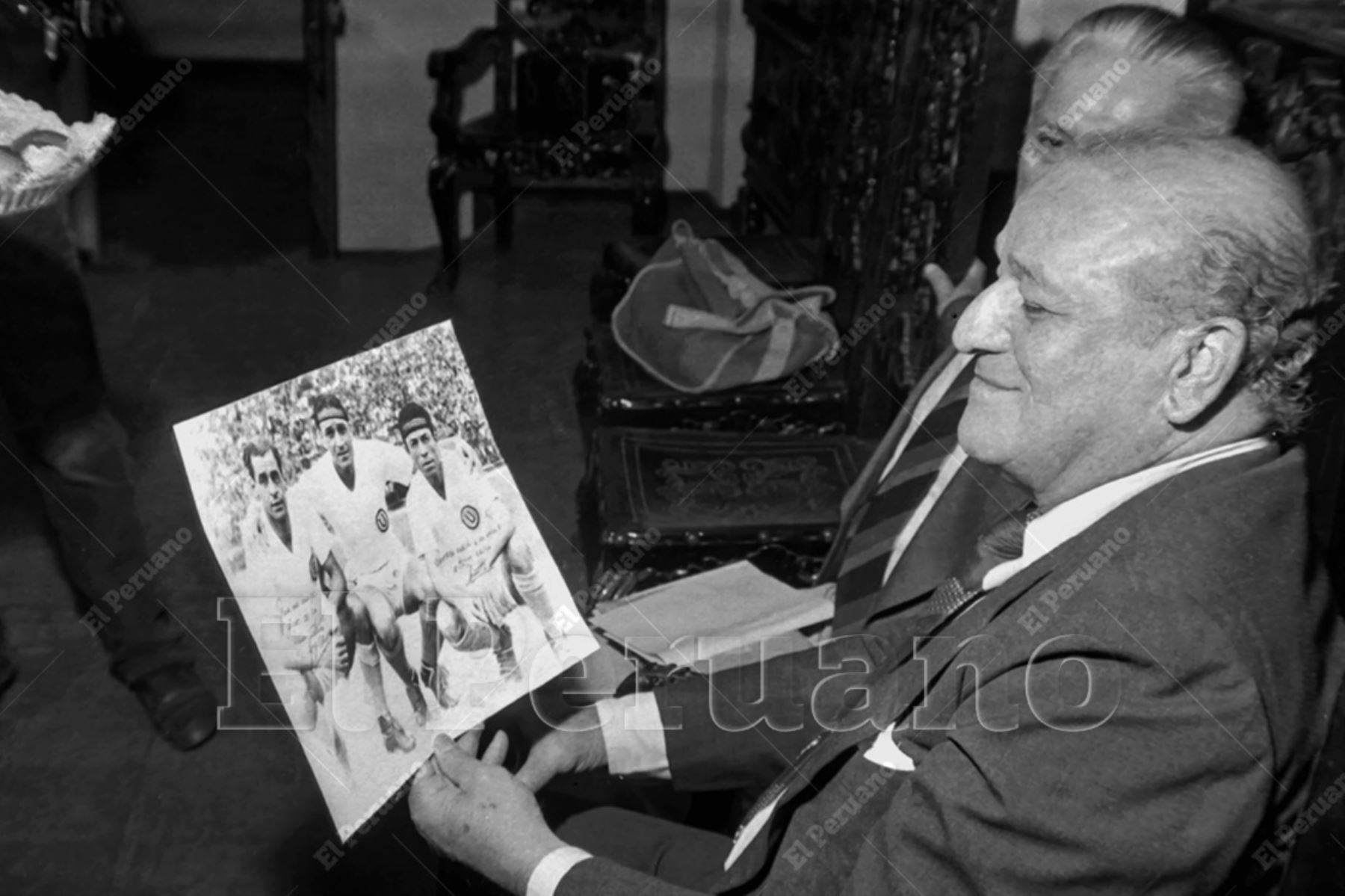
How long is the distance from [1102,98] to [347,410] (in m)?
1.09

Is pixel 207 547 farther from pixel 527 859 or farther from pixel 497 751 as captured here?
pixel 527 859

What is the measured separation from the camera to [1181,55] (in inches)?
65.3

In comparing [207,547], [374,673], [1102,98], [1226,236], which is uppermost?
[1226,236]

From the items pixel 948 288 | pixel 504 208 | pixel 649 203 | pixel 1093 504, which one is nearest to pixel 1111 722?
pixel 1093 504

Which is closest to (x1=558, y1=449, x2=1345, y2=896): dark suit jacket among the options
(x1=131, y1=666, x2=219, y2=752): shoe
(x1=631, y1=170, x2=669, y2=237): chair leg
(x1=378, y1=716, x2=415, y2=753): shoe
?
(x1=378, y1=716, x2=415, y2=753): shoe

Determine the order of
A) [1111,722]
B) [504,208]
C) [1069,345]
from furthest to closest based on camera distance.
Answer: [504,208] → [1069,345] → [1111,722]

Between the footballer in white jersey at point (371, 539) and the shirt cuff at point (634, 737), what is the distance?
0.28m

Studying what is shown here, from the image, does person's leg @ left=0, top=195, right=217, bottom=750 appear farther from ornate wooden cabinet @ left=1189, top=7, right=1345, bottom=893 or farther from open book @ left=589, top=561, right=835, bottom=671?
ornate wooden cabinet @ left=1189, top=7, right=1345, bottom=893

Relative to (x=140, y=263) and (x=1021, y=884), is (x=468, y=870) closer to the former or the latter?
(x=1021, y=884)

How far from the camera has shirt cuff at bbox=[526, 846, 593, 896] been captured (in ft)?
3.87

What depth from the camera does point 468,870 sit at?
143 cm

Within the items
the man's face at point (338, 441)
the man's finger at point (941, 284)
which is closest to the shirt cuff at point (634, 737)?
the man's face at point (338, 441)

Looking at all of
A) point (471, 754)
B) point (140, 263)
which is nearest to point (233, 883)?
point (471, 754)

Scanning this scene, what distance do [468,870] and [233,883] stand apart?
0.93m
